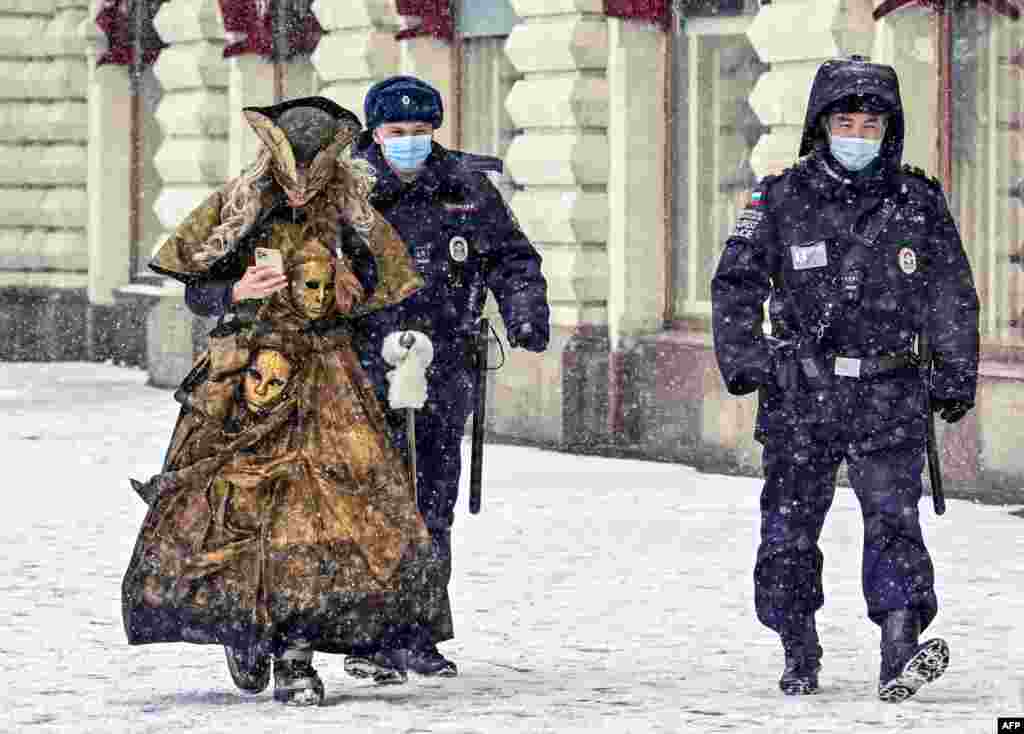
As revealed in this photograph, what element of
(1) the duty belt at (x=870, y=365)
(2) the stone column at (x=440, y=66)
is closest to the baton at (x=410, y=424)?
(1) the duty belt at (x=870, y=365)

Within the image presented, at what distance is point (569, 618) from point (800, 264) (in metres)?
2.21

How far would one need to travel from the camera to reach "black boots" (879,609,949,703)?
8.45 meters

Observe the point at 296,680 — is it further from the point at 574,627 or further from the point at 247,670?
the point at 574,627

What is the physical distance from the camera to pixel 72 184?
1030 inches

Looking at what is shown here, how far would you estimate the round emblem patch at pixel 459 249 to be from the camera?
9.41 metres

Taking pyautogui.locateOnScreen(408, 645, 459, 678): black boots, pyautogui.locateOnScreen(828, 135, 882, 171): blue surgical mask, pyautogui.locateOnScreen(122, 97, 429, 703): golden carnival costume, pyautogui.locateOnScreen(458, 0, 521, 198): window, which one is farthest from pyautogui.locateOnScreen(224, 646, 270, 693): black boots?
pyautogui.locateOnScreen(458, 0, 521, 198): window

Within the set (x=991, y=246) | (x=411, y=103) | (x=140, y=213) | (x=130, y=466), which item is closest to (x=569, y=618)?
(x=411, y=103)

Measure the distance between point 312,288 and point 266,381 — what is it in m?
0.29

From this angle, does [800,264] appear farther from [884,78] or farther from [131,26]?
[131,26]

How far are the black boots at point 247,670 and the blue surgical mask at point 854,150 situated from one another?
2.08 metres

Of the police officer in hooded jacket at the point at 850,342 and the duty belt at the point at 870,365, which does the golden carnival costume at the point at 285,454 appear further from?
the duty belt at the point at 870,365

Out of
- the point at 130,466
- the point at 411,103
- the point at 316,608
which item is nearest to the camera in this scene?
the point at 316,608

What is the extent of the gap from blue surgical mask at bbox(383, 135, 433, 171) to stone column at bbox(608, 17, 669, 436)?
778 cm

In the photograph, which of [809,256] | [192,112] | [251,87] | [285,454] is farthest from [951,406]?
[192,112]
